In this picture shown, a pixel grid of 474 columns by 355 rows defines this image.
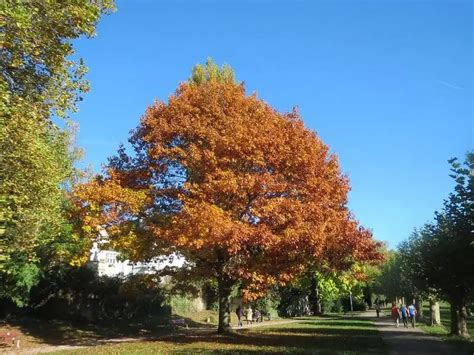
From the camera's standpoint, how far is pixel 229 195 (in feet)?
76.4

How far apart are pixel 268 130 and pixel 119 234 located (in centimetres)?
859

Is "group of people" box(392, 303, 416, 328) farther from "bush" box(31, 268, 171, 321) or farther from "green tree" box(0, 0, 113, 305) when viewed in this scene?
"green tree" box(0, 0, 113, 305)

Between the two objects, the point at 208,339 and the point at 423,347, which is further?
the point at 208,339

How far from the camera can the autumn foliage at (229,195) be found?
21.7 meters

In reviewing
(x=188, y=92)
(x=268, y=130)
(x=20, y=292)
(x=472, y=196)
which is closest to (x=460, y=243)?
(x=472, y=196)

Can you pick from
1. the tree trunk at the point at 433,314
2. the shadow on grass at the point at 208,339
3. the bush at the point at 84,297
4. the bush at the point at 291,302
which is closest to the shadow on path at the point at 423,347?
the shadow on grass at the point at 208,339

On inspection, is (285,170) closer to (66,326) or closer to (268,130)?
(268,130)

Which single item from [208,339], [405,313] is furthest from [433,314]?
[208,339]

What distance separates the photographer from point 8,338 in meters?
22.4

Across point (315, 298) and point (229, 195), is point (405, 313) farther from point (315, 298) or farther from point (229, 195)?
point (315, 298)

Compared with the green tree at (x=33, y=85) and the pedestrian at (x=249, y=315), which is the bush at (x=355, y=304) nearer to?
the pedestrian at (x=249, y=315)

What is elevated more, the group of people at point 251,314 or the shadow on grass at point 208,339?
the group of people at point 251,314

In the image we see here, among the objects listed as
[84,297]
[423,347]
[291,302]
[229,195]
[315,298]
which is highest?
[229,195]

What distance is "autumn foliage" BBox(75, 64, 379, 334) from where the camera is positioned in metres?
21.7
